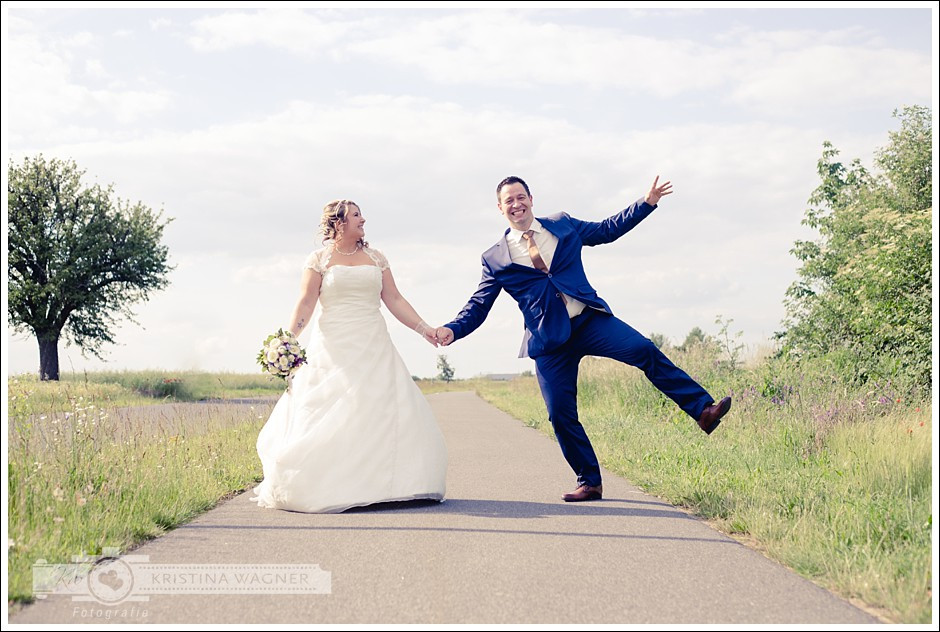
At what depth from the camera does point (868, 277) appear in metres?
17.4

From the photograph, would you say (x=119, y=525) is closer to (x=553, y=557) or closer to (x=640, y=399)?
(x=553, y=557)

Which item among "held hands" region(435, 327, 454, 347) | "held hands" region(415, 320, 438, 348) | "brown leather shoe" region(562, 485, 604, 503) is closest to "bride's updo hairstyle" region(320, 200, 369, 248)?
"held hands" region(415, 320, 438, 348)

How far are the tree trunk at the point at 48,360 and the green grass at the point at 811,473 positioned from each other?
28.1 metres

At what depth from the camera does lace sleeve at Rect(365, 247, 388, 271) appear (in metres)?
8.21

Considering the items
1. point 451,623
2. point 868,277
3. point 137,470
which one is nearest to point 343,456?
point 137,470

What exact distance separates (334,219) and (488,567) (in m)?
4.17

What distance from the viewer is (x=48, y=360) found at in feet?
120

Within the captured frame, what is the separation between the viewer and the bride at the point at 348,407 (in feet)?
23.8

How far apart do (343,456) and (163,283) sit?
1381 inches

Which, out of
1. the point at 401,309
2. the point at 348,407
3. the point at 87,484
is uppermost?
the point at 401,309

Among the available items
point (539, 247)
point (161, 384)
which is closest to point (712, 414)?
point (539, 247)

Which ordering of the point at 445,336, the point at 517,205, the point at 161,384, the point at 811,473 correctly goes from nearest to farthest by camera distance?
the point at 811,473 < the point at 517,205 < the point at 445,336 < the point at 161,384

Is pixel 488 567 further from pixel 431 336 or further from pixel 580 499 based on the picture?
pixel 431 336

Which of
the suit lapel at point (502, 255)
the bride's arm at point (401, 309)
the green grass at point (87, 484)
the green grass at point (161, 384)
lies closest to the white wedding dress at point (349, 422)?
the bride's arm at point (401, 309)
